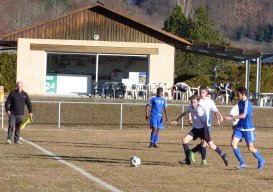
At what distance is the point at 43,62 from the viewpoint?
42.9 meters

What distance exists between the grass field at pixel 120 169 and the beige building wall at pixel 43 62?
17.2 m

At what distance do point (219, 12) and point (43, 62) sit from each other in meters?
126

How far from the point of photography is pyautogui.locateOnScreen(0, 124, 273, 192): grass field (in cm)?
1291

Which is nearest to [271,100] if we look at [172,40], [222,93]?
[222,93]

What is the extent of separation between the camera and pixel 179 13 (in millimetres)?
67250

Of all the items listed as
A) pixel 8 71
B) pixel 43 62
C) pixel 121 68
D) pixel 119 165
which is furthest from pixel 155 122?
pixel 8 71

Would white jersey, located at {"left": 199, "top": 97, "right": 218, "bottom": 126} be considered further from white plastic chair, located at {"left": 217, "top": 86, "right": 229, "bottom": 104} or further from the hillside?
the hillside

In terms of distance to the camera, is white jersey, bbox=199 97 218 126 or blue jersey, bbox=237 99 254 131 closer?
blue jersey, bbox=237 99 254 131

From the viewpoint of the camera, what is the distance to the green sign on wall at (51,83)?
145 ft

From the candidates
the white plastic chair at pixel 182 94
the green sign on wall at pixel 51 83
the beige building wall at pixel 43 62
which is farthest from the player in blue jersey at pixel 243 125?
the green sign on wall at pixel 51 83

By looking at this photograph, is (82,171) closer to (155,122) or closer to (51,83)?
(155,122)

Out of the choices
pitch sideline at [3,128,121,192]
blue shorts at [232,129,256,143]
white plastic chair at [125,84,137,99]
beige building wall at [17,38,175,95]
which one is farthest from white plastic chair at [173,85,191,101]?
blue shorts at [232,129,256,143]

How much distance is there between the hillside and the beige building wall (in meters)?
49.1

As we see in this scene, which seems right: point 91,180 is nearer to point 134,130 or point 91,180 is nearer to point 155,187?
point 155,187
